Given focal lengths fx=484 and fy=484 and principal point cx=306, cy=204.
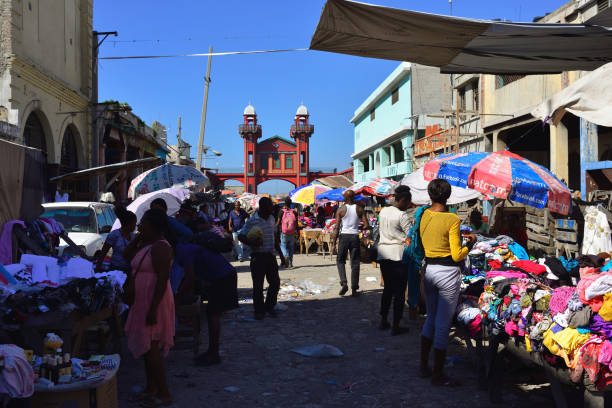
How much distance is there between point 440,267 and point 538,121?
13.7 meters

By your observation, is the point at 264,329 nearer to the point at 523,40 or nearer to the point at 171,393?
the point at 171,393

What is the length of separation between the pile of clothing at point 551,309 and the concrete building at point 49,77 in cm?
1135

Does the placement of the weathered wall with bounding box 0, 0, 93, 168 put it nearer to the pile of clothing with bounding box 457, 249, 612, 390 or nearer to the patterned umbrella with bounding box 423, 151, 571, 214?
the patterned umbrella with bounding box 423, 151, 571, 214

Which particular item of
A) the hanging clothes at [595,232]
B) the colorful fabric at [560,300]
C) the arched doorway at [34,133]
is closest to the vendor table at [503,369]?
the colorful fabric at [560,300]

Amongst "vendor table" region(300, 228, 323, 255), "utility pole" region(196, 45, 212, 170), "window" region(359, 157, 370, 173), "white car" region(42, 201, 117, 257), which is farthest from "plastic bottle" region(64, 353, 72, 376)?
"window" region(359, 157, 370, 173)

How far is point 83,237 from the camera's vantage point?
919 centimetres

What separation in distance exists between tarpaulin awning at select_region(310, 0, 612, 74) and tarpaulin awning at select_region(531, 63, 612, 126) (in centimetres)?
41

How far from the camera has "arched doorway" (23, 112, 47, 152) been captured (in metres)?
14.6

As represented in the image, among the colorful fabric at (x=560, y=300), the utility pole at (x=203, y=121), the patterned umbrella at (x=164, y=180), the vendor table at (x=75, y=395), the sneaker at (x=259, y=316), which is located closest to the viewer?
the vendor table at (x=75, y=395)

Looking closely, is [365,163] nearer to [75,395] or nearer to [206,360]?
[206,360]

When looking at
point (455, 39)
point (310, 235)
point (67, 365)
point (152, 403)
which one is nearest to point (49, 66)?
point (310, 235)

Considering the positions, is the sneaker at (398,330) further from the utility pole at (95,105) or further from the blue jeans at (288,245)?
the utility pole at (95,105)

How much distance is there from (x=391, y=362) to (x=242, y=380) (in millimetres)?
1694

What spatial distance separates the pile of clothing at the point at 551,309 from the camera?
327 centimetres
